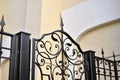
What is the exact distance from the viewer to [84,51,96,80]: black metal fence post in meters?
2.29

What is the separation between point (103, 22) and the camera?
367 cm

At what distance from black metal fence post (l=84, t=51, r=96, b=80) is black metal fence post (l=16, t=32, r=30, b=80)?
0.79m

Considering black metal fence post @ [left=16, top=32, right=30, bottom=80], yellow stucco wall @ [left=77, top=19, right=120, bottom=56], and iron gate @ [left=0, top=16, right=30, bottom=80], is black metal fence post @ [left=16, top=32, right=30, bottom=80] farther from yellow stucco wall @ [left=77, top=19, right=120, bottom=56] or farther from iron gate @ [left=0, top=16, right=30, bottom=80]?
yellow stucco wall @ [left=77, top=19, right=120, bottom=56]

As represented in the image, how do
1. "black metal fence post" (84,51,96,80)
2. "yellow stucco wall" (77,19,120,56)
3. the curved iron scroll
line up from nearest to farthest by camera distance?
1. the curved iron scroll
2. "black metal fence post" (84,51,96,80)
3. "yellow stucco wall" (77,19,120,56)

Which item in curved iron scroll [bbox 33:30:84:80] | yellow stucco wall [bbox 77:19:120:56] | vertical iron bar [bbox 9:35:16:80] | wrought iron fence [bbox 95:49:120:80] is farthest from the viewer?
yellow stucco wall [bbox 77:19:120:56]

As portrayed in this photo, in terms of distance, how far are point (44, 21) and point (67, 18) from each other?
1.56 ft

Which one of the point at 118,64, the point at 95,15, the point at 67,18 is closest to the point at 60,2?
the point at 67,18

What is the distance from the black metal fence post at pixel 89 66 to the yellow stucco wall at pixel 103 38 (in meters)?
1.20

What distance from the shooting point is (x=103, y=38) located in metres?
3.73

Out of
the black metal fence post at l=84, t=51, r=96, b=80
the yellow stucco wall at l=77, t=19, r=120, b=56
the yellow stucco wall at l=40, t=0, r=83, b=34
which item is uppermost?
the yellow stucco wall at l=40, t=0, r=83, b=34

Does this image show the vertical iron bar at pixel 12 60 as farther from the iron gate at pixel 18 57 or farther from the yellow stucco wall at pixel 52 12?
the yellow stucco wall at pixel 52 12

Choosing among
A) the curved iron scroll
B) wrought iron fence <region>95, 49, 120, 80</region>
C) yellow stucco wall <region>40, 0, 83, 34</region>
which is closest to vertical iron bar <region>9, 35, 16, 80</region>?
the curved iron scroll

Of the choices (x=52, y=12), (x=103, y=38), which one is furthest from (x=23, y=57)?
(x=52, y=12)

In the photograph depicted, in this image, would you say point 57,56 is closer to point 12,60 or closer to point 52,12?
point 12,60
